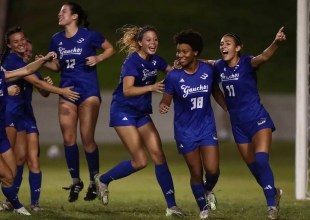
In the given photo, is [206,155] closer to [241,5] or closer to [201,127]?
[201,127]

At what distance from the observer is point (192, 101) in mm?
12320

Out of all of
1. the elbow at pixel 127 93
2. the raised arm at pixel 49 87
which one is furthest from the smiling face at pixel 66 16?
the elbow at pixel 127 93

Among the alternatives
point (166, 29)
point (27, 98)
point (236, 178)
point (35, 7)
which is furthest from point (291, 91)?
point (27, 98)

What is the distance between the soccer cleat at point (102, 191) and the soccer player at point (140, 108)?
0.41 m

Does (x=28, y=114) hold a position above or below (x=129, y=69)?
below

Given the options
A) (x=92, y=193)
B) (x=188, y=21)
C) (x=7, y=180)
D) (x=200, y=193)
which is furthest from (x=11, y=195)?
(x=188, y=21)

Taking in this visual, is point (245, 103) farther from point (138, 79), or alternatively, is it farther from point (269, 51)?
point (138, 79)

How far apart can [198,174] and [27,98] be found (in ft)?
7.82

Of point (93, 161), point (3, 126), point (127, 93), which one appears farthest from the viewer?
point (93, 161)

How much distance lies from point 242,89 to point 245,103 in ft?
0.53

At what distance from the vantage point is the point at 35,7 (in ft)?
151

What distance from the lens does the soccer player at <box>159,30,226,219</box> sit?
12328 millimetres

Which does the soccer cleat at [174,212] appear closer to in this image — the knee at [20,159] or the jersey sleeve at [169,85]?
the jersey sleeve at [169,85]

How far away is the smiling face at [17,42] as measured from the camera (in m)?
13.3
